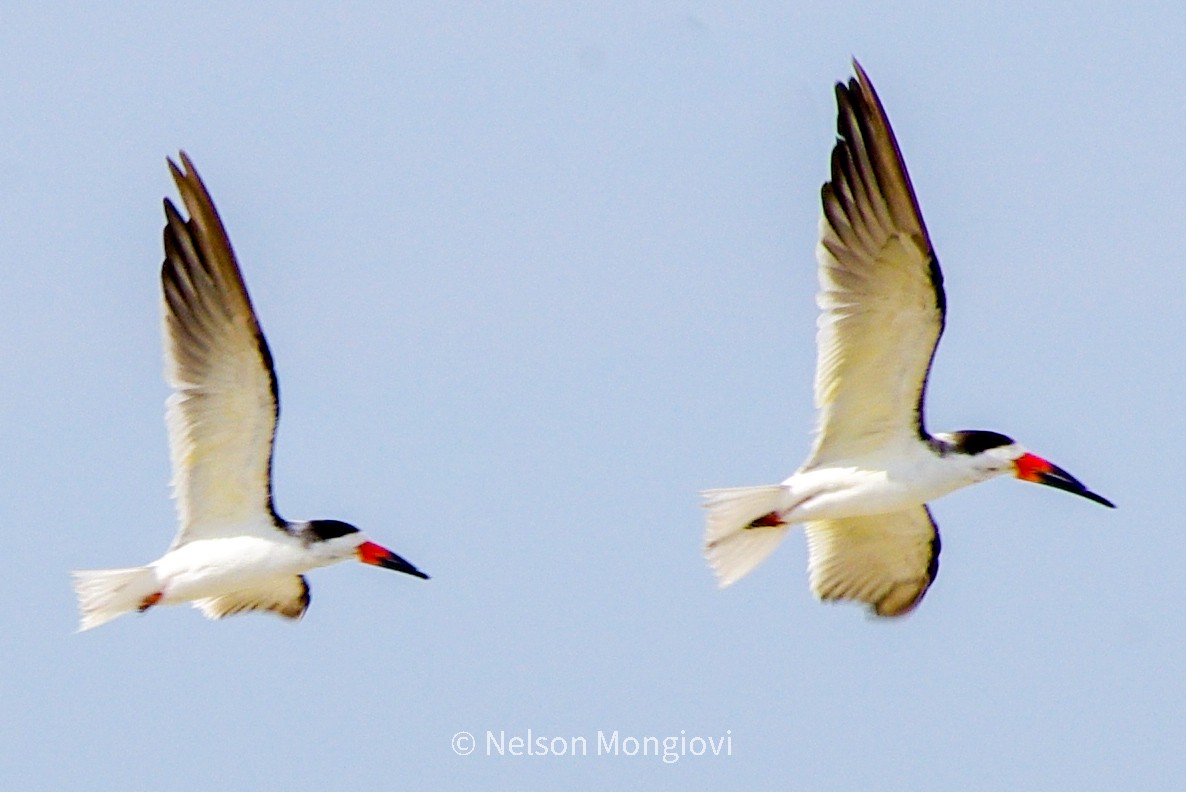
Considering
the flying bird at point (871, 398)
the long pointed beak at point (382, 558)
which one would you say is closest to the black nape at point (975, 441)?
the flying bird at point (871, 398)

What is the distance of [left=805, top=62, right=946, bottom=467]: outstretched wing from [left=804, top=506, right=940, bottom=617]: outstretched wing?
3.66 ft

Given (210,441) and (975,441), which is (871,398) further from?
(210,441)

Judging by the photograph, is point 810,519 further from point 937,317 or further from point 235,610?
point 235,610

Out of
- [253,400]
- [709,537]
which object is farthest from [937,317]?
[253,400]

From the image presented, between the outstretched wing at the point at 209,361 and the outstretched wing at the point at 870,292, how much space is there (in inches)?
135

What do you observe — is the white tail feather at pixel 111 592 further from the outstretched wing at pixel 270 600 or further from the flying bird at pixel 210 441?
the outstretched wing at pixel 270 600

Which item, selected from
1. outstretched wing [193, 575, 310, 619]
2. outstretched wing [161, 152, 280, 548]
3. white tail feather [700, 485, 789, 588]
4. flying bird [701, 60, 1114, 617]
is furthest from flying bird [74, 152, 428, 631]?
flying bird [701, 60, 1114, 617]

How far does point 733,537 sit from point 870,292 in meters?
1.87

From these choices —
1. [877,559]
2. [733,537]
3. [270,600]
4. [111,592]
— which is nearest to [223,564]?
[111,592]

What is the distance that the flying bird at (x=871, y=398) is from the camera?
60.0 ft

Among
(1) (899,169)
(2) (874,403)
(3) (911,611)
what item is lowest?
(3) (911,611)

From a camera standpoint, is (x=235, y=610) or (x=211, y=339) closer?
(x=211, y=339)

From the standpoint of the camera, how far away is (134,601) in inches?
734

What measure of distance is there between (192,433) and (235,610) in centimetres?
200
